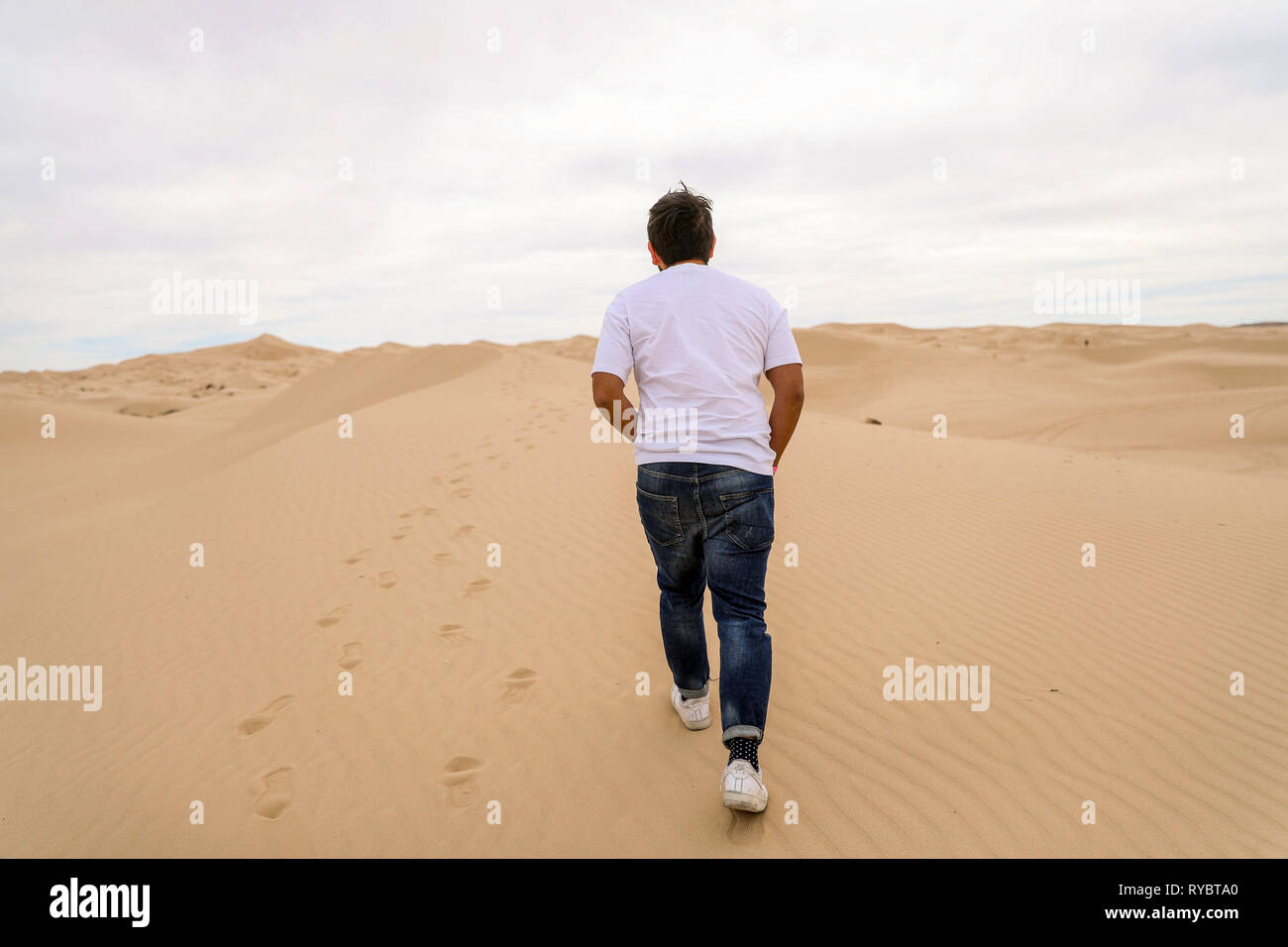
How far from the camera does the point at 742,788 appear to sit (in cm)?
257

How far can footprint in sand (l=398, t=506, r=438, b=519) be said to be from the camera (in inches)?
276

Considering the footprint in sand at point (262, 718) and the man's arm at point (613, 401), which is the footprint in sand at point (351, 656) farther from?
the man's arm at point (613, 401)

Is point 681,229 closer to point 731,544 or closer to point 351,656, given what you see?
point 731,544

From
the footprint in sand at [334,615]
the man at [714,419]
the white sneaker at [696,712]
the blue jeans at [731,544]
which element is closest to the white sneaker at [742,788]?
the man at [714,419]

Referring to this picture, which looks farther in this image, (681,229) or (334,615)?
(334,615)

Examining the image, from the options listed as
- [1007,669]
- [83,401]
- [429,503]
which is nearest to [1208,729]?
[1007,669]

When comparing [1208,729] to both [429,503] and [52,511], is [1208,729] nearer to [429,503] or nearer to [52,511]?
[429,503]

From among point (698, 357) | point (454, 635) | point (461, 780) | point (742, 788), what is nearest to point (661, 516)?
point (698, 357)

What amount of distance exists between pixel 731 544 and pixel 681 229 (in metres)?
1.17

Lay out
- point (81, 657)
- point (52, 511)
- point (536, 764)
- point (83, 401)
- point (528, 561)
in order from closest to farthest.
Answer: point (536, 764), point (81, 657), point (528, 561), point (52, 511), point (83, 401)

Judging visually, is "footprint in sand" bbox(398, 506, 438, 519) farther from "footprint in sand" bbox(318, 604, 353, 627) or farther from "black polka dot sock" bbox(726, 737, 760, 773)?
"black polka dot sock" bbox(726, 737, 760, 773)

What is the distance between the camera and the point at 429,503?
737cm

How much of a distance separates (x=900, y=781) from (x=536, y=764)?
1.56m
